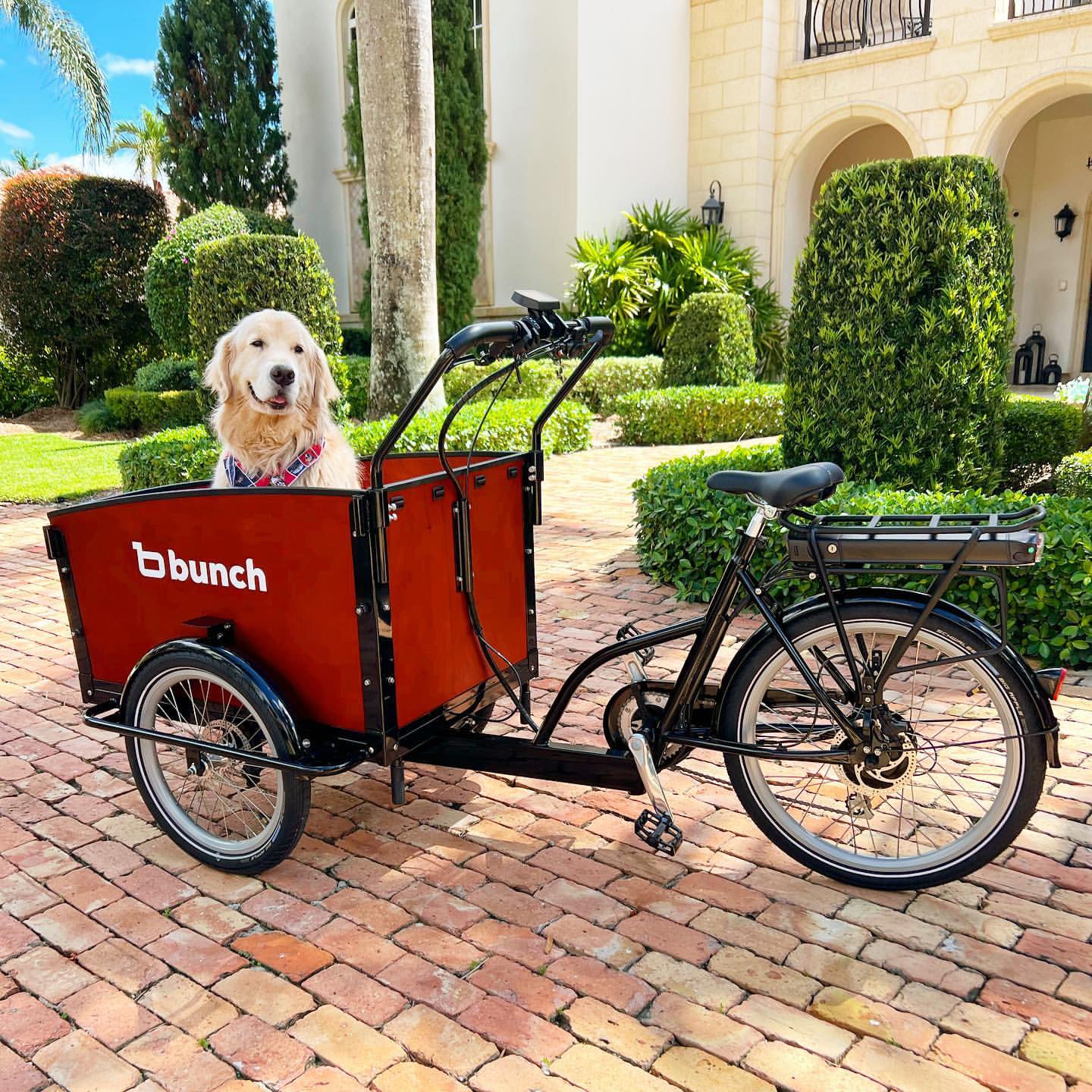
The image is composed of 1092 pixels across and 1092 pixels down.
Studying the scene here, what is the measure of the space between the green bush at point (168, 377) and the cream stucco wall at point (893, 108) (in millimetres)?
9449

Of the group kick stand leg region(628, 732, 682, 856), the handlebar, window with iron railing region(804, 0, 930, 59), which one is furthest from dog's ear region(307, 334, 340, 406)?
window with iron railing region(804, 0, 930, 59)

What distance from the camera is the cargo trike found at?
262cm

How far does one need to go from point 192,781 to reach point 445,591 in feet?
4.27

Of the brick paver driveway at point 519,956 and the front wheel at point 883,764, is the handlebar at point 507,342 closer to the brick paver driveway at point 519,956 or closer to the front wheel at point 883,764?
the front wheel at point 883,764

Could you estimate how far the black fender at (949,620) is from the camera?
8.38 ft

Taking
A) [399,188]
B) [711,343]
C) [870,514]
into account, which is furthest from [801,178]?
[870,514]

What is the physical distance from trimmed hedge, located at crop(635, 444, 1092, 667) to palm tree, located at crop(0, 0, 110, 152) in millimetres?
19577

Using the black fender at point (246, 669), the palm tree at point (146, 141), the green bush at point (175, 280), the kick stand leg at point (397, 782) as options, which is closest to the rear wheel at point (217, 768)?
the black fender at point (246, 669)

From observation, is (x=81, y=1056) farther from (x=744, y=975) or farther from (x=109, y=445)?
(x=109, y=445)

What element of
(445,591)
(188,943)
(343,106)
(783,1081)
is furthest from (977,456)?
(343,106)

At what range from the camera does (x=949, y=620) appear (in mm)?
2627

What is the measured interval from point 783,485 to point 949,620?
0.58m

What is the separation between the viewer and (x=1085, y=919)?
2.65 m

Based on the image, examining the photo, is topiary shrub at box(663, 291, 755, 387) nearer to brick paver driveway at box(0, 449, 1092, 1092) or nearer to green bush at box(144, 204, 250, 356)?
green bush at box(144, 204, 250, 356)
